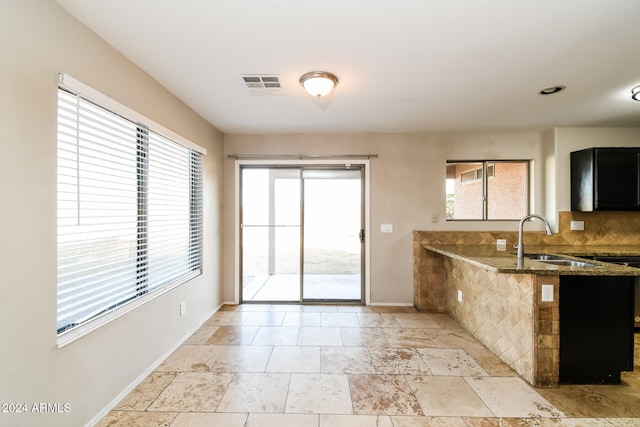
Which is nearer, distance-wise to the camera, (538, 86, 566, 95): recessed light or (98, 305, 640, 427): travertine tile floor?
(98, 305, 640, 427): travertine tile floor

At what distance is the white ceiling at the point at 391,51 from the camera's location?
1.53 metres

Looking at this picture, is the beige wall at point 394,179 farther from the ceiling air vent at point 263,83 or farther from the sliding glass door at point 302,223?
the ceiling air vent at point 263,83

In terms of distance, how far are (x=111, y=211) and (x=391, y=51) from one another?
2290mm

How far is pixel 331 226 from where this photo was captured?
4.07 m

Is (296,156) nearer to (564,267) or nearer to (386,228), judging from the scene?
(386,228)

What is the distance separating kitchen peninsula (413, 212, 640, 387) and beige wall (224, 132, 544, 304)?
0.20m

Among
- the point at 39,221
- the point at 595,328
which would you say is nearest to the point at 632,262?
the point at 595,328

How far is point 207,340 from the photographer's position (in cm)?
288

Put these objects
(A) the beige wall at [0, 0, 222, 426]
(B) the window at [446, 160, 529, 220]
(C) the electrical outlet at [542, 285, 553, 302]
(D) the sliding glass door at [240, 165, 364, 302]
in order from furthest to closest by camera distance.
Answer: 1. (D) the sliding glass door at [240, 165, 364, 302]
2. (B) the window at [446, 160, 529, 220]
3. (C) the electrical outlet at [542, 285, 553, 302]
4. (A) the beige wall at [0, 0, 222, 426]

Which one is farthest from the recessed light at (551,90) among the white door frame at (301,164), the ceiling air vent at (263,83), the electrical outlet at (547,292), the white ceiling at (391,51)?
the ceiling air vent at (263,83)

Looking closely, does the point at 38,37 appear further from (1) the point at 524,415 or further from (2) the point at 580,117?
(2) the point at 580,117

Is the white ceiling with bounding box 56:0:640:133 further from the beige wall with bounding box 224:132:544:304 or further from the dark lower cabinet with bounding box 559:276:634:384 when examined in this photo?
the dark lower cabinet with bounding box 559:276:634:384

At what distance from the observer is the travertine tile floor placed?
1.80m

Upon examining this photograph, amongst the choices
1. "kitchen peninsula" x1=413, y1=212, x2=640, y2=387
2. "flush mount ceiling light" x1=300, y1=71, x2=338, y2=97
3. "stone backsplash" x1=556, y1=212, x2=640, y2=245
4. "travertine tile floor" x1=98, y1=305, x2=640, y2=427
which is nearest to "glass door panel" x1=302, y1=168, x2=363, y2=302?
"kitchen peninsula" x1=413, y1=212, x2=640, y2=387
